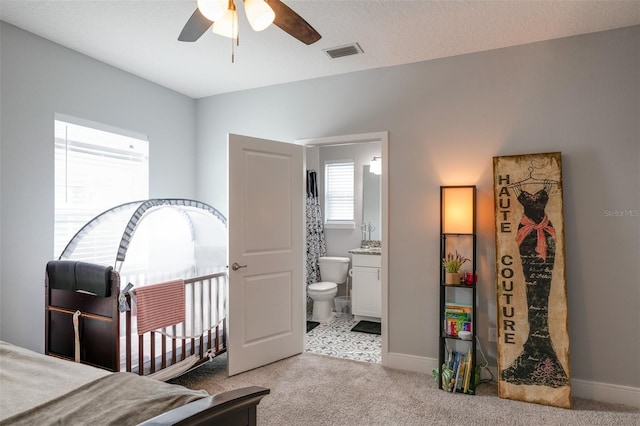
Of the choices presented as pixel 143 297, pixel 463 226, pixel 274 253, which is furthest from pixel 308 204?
pixel 143 297

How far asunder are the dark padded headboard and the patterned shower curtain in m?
2.77

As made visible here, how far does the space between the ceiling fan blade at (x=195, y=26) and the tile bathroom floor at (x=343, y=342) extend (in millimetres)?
2841

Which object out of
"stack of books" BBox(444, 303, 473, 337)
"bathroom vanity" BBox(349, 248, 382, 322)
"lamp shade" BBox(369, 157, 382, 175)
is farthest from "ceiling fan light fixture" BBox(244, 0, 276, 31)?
"lamp shade" BBox(369, 157, 382, 175)

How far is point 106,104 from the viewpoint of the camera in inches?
124

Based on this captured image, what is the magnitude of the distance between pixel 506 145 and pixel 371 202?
218 cm

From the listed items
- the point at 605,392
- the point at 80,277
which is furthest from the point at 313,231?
the point at 605,392

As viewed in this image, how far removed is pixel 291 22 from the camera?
5.57ft

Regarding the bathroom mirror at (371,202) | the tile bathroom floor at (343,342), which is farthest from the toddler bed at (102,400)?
the bathroom mirror at (371,202)

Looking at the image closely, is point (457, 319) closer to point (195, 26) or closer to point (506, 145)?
point (506, 145)

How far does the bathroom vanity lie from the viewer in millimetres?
4297

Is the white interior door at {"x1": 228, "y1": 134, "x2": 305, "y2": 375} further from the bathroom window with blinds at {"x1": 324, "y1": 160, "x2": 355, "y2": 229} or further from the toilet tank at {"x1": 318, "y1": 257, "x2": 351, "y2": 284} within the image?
the bathroom window with blinds at {"x1": 324, "y1": 160, "x2": 355, "y2": 229}

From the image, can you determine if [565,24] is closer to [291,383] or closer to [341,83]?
[341,83]

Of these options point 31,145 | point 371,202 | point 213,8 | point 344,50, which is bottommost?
point 371,202

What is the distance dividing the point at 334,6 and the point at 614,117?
2.09 meters
